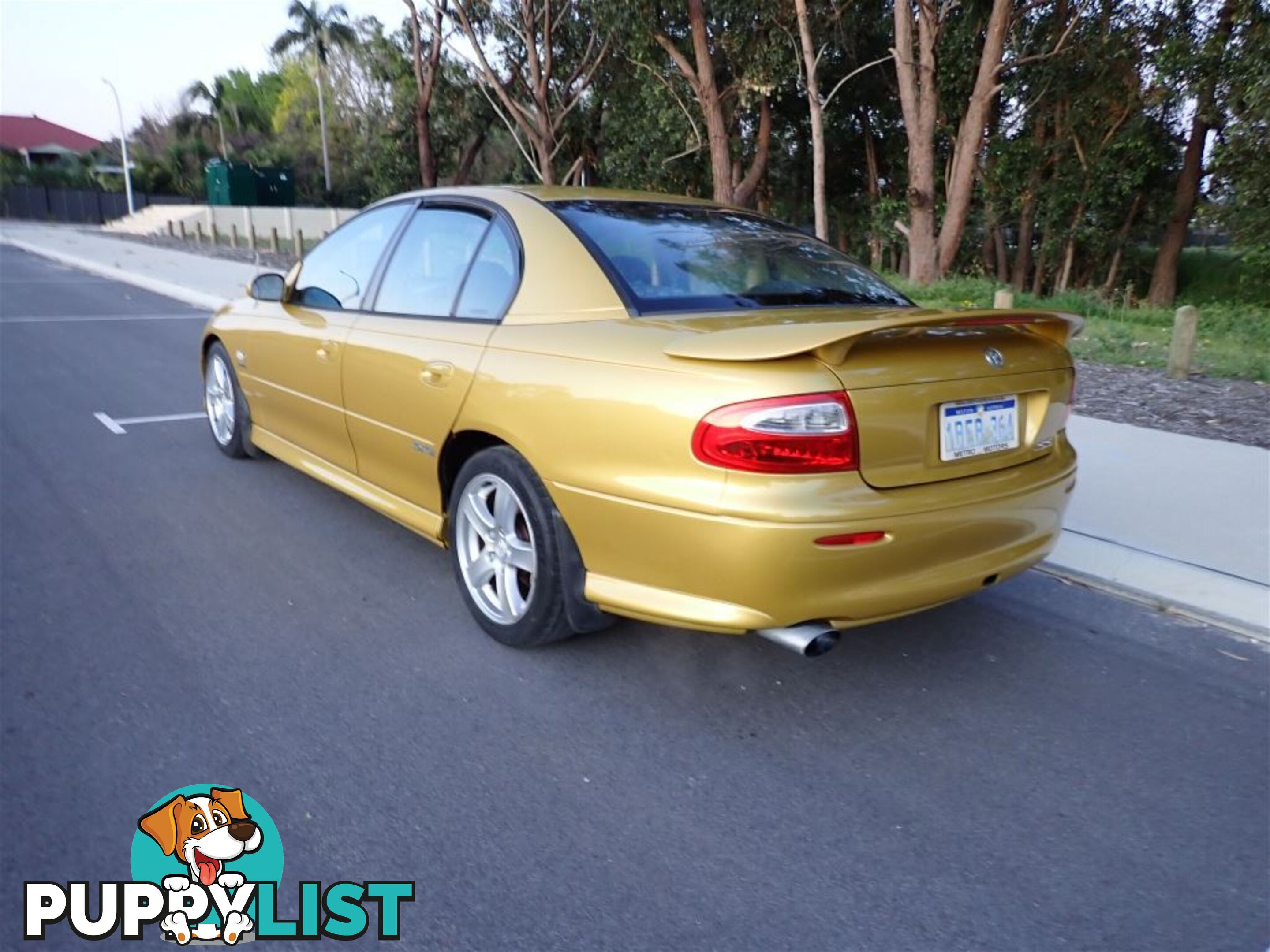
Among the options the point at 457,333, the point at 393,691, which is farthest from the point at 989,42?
the point at 393,691

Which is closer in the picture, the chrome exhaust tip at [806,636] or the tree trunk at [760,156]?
the chrome exhaust tip at [806,636]

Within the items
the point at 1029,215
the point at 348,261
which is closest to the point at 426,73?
the point at 1029,215

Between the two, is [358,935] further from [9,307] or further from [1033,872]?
[9,307]

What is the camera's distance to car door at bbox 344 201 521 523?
3639 mm

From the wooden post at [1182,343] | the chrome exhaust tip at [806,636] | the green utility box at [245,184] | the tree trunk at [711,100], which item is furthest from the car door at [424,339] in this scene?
the green utility box at [245,184]

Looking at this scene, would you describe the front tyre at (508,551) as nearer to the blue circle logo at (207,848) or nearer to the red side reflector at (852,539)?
the red side reflector at (852,539)

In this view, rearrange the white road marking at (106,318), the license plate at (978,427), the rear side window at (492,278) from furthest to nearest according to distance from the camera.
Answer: the white road marking at (106,318) < the rear side window at (492,278) < the license plate at (978,427)

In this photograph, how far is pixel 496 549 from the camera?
3.56 m

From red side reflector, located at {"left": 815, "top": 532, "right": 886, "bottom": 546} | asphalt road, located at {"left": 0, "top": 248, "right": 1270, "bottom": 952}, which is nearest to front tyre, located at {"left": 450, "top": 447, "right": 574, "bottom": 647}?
asphalt road, located at {"left": 0, "top": 248, "right": 1270, "bottom": 952}

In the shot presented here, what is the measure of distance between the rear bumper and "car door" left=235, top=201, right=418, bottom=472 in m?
1.81

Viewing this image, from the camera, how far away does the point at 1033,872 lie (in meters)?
2.43

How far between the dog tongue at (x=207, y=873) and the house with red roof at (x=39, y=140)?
273 feet

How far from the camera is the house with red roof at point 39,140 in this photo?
7488 centimetres

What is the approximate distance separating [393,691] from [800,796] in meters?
1.40
